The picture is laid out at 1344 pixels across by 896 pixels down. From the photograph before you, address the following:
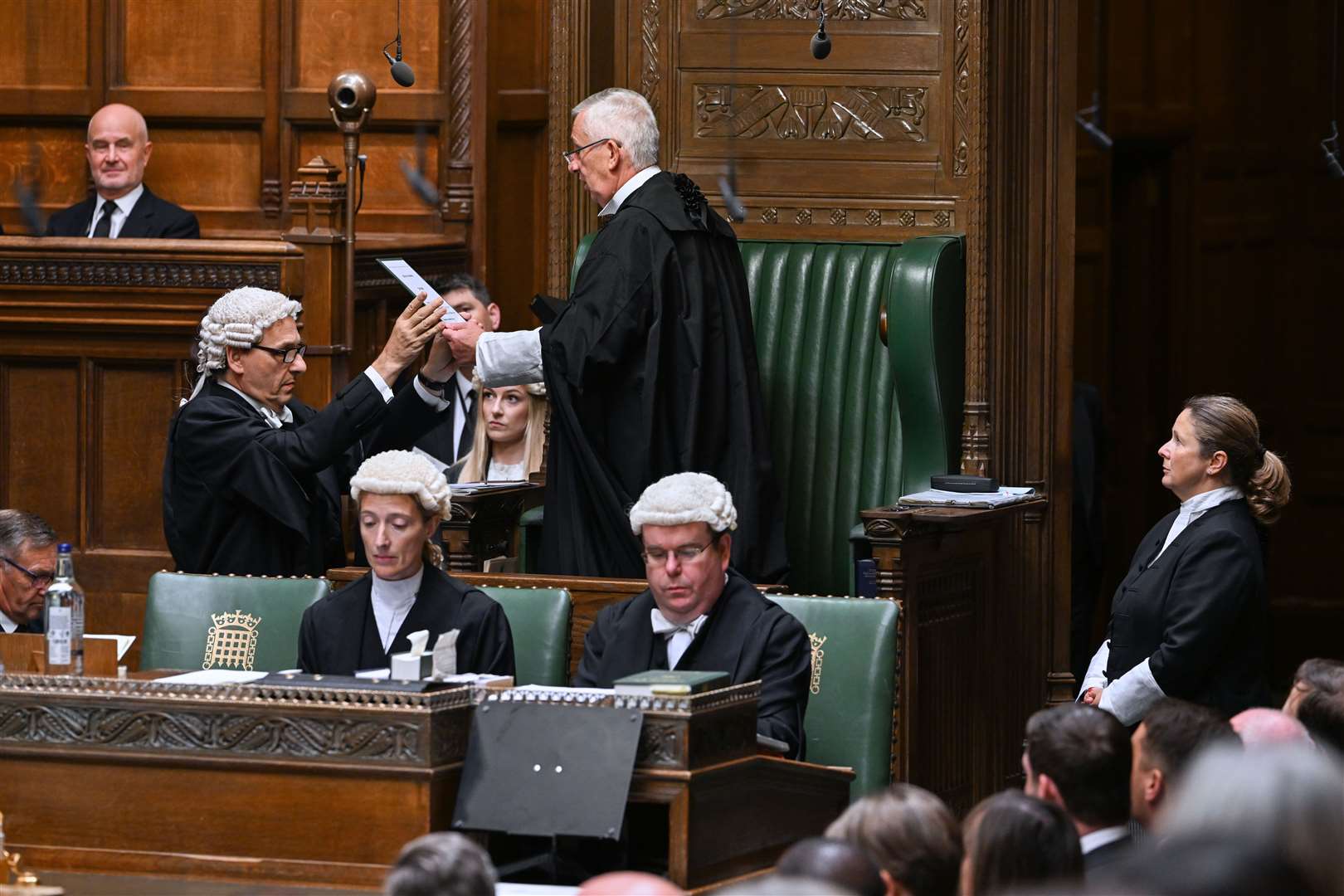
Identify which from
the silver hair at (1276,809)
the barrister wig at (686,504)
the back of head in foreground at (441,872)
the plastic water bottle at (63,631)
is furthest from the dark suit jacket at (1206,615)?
the silver hair at (1276,809)

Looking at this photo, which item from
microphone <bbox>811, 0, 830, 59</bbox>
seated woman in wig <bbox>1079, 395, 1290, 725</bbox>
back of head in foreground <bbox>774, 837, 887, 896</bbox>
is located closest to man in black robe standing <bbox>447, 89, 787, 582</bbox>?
microphone <bbox>811, 0, 830, 59</bbox>

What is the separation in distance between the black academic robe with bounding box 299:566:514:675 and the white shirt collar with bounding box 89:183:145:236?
3177 millimetres

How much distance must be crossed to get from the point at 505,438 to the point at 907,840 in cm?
424

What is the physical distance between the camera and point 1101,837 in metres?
3.62

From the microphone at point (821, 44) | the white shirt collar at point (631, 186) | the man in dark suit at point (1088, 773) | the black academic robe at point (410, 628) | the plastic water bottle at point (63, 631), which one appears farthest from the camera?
the microphone at point (821, 44)

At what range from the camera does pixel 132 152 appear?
7969mm

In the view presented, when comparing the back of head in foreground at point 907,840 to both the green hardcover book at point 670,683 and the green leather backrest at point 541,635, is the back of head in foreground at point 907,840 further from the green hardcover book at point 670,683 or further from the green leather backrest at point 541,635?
the green leather backrest at point 541,635

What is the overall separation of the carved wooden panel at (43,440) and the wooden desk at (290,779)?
3064mm

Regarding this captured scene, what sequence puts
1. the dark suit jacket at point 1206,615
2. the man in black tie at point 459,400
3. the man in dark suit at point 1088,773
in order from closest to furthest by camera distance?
the man in dark suit at point 1088,773 → the dark suit jacket at point 1206,615 → the man in black tie at point 459,400

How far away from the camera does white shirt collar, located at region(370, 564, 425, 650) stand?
16.7 ft

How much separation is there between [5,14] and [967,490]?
438 centimetres

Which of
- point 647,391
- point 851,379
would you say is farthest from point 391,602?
point 851,379

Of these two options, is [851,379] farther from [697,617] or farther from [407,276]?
[697,617]

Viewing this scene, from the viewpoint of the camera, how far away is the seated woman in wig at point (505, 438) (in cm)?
723
